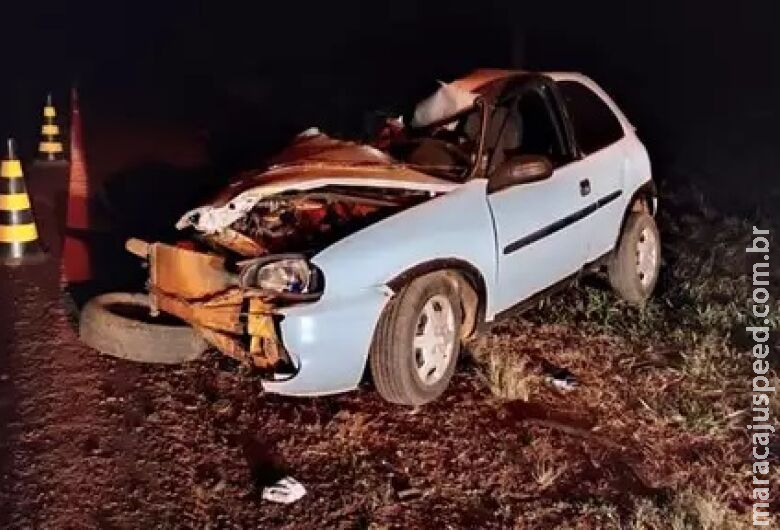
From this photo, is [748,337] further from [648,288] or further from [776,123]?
[776,123]

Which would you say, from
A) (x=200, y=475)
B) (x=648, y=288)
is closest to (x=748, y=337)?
(x=648, y=288)

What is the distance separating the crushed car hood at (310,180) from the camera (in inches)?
214

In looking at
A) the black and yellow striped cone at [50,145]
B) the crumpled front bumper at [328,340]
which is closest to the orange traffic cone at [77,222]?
the black and yellow striped cone at [50,145]

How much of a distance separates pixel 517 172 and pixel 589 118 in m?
1.41

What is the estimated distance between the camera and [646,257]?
7.25 m

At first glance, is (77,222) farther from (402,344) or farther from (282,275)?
(402,344)

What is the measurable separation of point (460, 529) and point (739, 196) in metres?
7.83

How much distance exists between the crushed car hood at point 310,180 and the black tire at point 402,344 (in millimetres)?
555

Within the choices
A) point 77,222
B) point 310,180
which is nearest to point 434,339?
point 310,180

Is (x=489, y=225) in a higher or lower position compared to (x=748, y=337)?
higher

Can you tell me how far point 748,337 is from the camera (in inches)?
258

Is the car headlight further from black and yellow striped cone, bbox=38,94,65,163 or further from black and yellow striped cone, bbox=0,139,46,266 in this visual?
black and yellow striped cone, bbox=38,94,65,163

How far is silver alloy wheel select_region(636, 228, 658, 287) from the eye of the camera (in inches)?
282

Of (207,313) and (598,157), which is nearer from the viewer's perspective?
(207,313)
